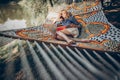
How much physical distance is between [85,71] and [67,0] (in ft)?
15.0

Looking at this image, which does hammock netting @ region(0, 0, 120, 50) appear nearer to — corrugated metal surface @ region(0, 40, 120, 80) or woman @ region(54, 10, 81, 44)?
woman @ region(54, 10, 81, 44)

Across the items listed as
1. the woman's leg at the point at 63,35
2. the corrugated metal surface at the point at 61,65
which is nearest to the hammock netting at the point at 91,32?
the woman's leg at the point at 63,35

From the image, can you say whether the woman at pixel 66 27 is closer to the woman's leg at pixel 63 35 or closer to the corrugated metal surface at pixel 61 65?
the woman's leg at pixel 63 35

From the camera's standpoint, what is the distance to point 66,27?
449cm

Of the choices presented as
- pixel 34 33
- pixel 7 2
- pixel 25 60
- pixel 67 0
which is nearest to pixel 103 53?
pixel 25 60

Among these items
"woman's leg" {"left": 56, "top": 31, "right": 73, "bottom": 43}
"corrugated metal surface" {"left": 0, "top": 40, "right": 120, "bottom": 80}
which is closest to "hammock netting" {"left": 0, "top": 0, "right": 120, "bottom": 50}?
"woman's leg" {"left": 56, "top": 31, "right": 73, "bottom": 43}

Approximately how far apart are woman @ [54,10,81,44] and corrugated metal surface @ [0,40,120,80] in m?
0.30

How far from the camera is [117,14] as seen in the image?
5.73 meters

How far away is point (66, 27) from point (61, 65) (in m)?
1.37

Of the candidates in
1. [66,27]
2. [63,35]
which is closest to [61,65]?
[63,35]

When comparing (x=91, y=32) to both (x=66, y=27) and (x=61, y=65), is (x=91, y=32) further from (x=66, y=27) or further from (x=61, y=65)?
(x=61, y=65)

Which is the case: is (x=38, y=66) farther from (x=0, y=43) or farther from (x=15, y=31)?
(x=0, y=43)

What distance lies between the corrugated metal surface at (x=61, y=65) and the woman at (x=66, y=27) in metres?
0.30

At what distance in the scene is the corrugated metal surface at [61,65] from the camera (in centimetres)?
304
